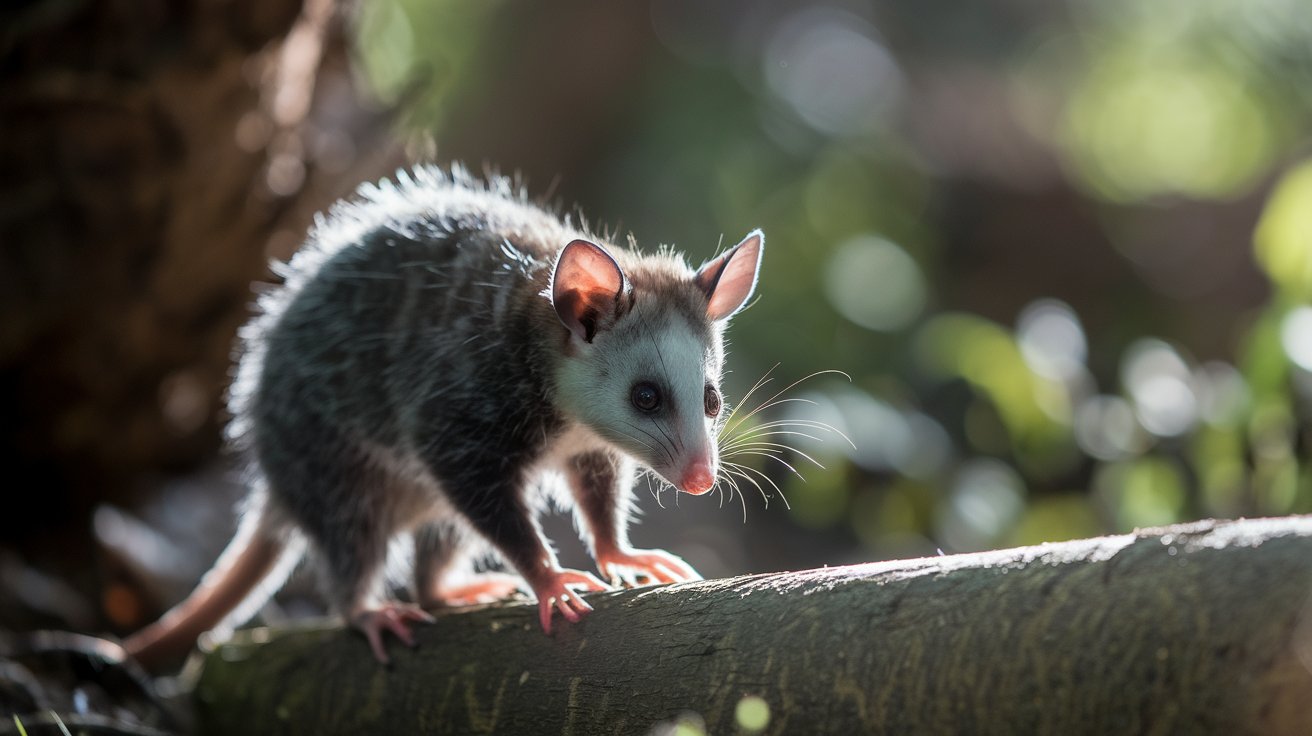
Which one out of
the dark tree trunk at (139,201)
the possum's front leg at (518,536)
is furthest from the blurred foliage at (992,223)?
the possum's front leg at (518,536)

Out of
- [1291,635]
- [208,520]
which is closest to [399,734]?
[1291,635]

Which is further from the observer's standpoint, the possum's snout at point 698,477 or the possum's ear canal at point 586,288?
the possum's ear canal at point 586,288

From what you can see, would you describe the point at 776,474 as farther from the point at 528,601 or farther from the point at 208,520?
the point at 528,601

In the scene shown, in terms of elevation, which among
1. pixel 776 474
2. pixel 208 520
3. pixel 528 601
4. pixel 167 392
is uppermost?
pixel 167 392

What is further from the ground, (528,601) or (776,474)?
(528,601)

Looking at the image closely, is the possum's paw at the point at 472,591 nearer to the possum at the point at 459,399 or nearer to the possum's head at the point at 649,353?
the possum at the point at 459,399

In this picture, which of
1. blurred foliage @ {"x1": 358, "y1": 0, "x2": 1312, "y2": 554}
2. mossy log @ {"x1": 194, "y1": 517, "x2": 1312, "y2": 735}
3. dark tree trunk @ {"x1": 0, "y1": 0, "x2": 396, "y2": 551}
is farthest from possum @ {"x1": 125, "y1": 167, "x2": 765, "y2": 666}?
blurred foliage @ {"x1": 358, "y1": 0, "x2": 1312, "y2": 554}
